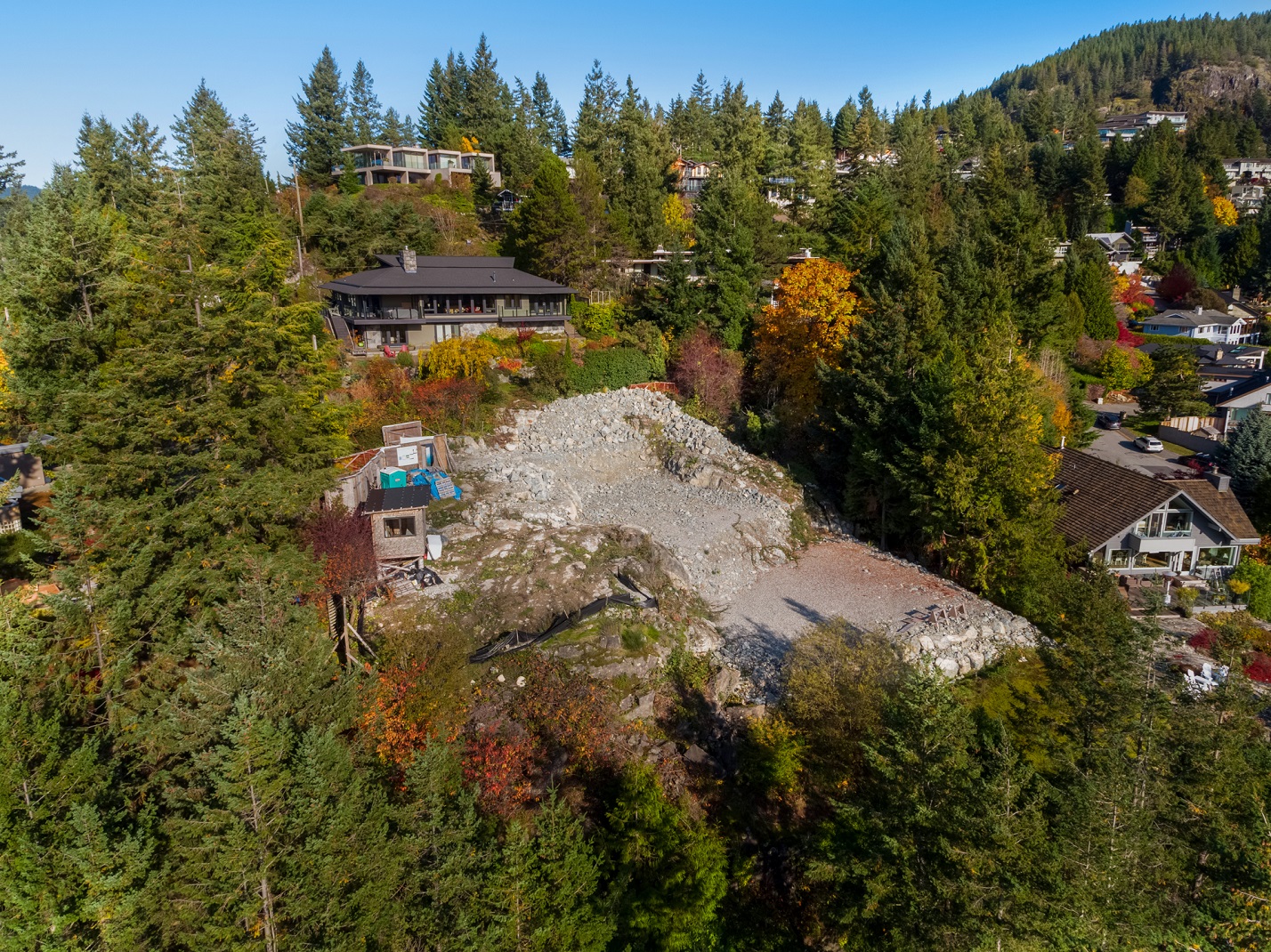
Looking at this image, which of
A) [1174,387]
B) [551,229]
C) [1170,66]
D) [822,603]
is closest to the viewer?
[822,603]

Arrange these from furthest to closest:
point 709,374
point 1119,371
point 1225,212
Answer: point 1225,212
point 1119,371
point 709,374

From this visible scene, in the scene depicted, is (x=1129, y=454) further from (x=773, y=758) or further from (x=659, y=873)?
(x=659, y=873)

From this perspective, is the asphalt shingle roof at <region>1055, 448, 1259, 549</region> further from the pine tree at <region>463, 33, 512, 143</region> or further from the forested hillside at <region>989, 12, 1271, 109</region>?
the forested hillside at <region>989, 12, 1271, 109</region>

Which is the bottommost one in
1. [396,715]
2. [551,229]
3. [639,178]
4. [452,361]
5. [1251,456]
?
[1251,456]

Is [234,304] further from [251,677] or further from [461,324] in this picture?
[461,324]

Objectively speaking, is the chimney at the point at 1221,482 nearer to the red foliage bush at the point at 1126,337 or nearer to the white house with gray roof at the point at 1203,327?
the red foliage bush at the point at 1126,337

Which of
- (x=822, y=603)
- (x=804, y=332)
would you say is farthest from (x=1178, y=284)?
(x=822, y=603)

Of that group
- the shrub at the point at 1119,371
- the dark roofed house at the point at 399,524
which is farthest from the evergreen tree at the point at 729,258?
the shrub at the point at 1119,371
